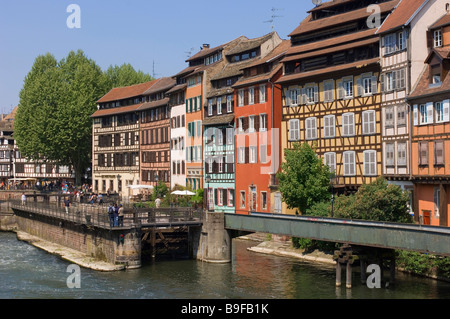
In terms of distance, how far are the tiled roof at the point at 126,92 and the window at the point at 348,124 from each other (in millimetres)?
40647

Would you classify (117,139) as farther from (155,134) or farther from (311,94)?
(311,94)

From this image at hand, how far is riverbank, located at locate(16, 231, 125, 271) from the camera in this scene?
4644 centimetres

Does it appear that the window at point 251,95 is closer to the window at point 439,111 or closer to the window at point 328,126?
the window at point 328,126

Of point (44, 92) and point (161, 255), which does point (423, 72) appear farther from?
point (44, 92)

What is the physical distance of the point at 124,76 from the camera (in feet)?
363

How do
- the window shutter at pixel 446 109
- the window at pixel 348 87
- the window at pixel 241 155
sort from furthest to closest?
1. the window at pixel 241 155
2. the window at pixel 348 87
3. the window shutter at pixel 446 109

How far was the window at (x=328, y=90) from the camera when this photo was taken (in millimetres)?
53987

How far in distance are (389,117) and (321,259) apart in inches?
419

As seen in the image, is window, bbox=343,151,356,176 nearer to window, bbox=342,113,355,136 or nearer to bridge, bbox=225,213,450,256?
window, bbox=342,113,355,136

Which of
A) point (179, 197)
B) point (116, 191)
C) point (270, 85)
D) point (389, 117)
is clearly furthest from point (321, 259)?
point (116, 191)

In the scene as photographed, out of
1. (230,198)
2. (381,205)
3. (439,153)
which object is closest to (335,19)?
(439,153)

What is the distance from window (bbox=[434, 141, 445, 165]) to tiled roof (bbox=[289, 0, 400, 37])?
12.0 metres

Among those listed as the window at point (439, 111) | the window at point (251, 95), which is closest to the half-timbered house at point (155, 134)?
the window at point (251, 95)

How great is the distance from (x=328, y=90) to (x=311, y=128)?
3425 mm
